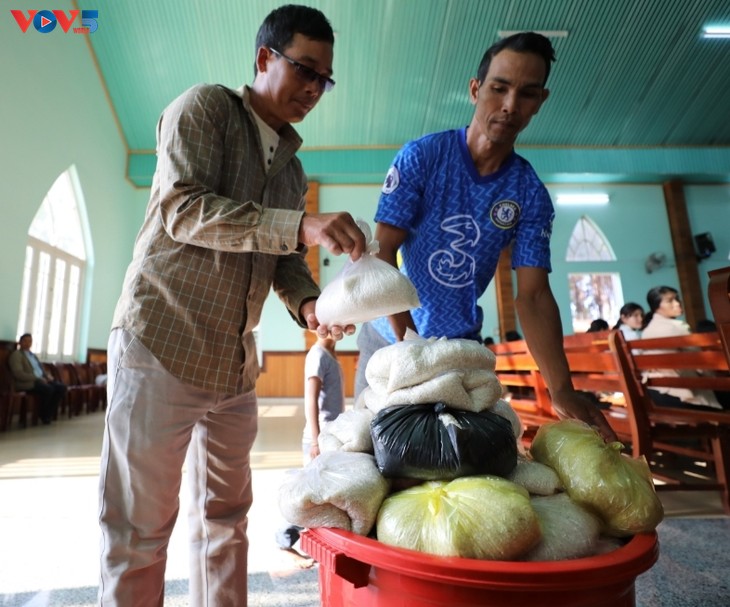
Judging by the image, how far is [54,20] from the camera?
802cm

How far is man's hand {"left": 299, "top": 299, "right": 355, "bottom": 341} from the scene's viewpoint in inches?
44.8

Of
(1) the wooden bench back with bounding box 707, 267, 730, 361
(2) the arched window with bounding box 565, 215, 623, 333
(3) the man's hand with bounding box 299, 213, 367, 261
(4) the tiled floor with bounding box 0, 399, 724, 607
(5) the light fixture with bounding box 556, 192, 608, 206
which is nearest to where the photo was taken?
(3) the man's hand with bounding box 299, 213, 367, 261

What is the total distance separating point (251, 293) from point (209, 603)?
2.63 ft

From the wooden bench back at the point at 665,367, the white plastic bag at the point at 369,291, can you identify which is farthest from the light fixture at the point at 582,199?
the white plastic bag at the point at 369,291

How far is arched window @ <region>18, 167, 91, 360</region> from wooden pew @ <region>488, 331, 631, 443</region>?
749cm

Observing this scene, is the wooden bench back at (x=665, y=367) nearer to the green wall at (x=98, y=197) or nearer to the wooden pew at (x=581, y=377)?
the wooden pew at (x=581, y=377)

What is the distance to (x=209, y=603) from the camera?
3.97 feet

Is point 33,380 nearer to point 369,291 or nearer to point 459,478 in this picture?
Result: point 369,291

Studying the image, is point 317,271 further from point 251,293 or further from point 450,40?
point 251,293

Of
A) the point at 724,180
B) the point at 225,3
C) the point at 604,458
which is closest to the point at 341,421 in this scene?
the point at 604,458

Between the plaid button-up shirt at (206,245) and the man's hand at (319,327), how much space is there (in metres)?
0.13

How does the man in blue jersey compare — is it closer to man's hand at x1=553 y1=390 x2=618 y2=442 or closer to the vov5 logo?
man's hand at x1=553 y1=390 x2=618 y2=442

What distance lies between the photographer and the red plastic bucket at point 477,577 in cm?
49

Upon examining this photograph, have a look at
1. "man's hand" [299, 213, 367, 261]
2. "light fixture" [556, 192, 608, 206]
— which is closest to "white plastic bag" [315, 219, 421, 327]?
"man's hand" [299, 213, 367, 261]
